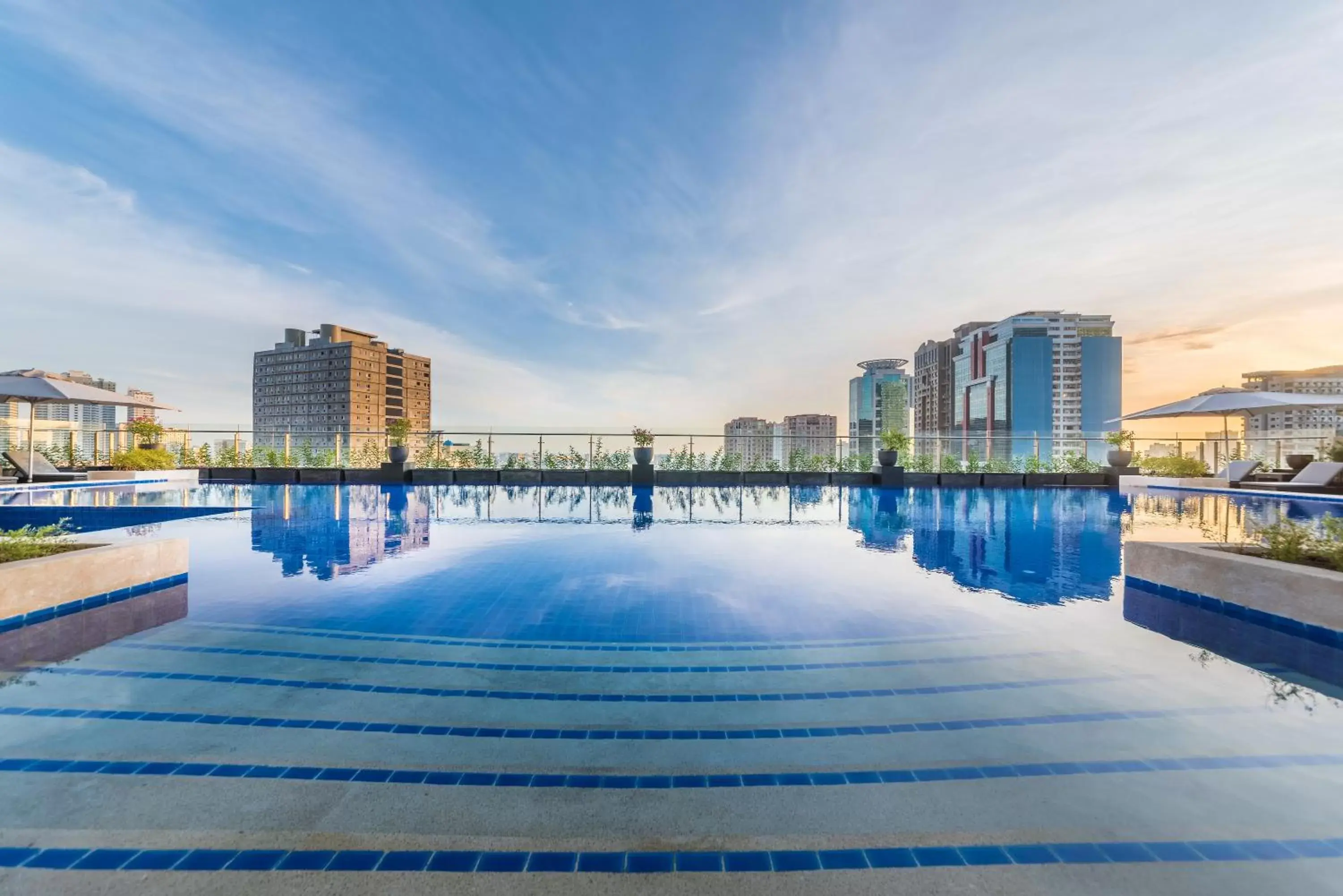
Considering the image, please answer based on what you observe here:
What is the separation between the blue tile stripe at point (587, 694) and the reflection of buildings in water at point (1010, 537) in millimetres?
1824

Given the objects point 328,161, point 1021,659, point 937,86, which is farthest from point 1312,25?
point 328,161

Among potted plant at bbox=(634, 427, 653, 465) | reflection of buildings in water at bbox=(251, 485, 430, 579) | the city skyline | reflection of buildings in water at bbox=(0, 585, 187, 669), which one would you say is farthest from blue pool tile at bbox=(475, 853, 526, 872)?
potted plant at bbox=(634, 427, 653, 465)

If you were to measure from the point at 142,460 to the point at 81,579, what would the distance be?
583 inches

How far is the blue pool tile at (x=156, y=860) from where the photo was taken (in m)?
1.37

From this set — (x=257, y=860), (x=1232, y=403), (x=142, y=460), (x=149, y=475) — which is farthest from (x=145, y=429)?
(x=1232, y=403)

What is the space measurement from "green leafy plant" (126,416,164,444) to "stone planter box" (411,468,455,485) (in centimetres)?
774

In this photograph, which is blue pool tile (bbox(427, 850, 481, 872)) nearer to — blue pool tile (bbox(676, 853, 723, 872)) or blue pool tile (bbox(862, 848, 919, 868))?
blue pool tile (bbox(676, 853, 723, 872))

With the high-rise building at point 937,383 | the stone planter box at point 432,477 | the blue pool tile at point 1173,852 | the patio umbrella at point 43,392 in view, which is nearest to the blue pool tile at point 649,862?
the blue pool tile at point 1173,852

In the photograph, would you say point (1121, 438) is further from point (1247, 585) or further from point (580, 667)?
point (580, 667)

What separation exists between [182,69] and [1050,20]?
13.6 metres

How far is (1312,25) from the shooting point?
716 centimetres

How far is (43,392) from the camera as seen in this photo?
10.5 meters

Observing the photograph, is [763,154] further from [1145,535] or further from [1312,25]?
[1145,535]

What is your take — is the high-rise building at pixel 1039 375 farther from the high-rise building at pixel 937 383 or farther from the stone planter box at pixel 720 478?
the stone planter box at pixel 720 478
